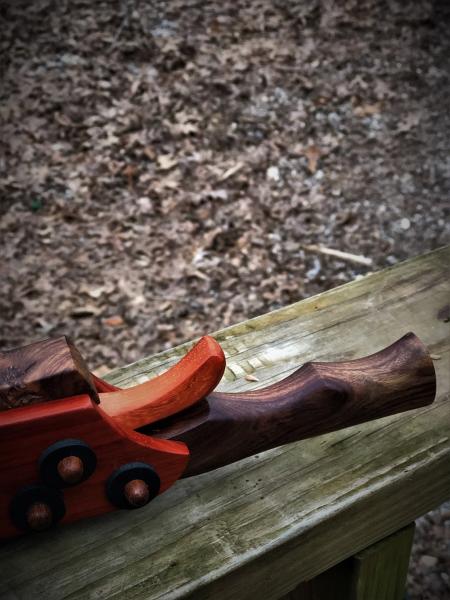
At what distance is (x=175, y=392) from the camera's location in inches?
46.1

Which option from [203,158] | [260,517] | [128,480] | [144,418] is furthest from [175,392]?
[203,158]

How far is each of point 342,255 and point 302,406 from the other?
8.74ft

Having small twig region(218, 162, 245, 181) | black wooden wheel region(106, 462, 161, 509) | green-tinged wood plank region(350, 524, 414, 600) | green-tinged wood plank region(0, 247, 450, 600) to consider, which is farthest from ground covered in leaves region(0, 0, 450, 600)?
black wooden wheel region(106, 462, 161, 509)

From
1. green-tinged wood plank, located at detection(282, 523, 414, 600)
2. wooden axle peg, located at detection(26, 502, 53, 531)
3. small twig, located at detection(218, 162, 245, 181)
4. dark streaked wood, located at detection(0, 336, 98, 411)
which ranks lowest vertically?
small twig, located at detection(218, 162, 245, 181)

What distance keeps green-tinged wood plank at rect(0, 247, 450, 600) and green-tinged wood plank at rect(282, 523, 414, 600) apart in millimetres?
77

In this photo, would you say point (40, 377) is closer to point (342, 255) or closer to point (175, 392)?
point (175, 392)

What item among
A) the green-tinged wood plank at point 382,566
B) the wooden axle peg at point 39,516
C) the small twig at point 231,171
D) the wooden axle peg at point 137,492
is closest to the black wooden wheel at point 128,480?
the wooden axle peg at point 137,492

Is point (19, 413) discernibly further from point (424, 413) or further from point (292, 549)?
point (424, 413)

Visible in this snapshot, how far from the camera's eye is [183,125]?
14.7ft

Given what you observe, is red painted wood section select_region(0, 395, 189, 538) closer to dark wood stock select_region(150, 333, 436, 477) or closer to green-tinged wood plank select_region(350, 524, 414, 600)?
dark wood stock select_region(150, 333, 436, 477)

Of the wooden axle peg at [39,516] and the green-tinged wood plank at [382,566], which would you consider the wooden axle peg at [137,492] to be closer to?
the wooden axle peg at [39,516]

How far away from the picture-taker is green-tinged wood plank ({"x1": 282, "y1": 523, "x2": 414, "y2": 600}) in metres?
1.42

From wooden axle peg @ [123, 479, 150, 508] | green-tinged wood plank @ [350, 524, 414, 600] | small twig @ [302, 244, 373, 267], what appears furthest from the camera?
small twig @ [302, 244, 373, 267]

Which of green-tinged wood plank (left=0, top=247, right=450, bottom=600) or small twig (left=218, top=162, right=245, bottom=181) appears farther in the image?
small twig (left=218, top=162, right=245, bottom=181)
